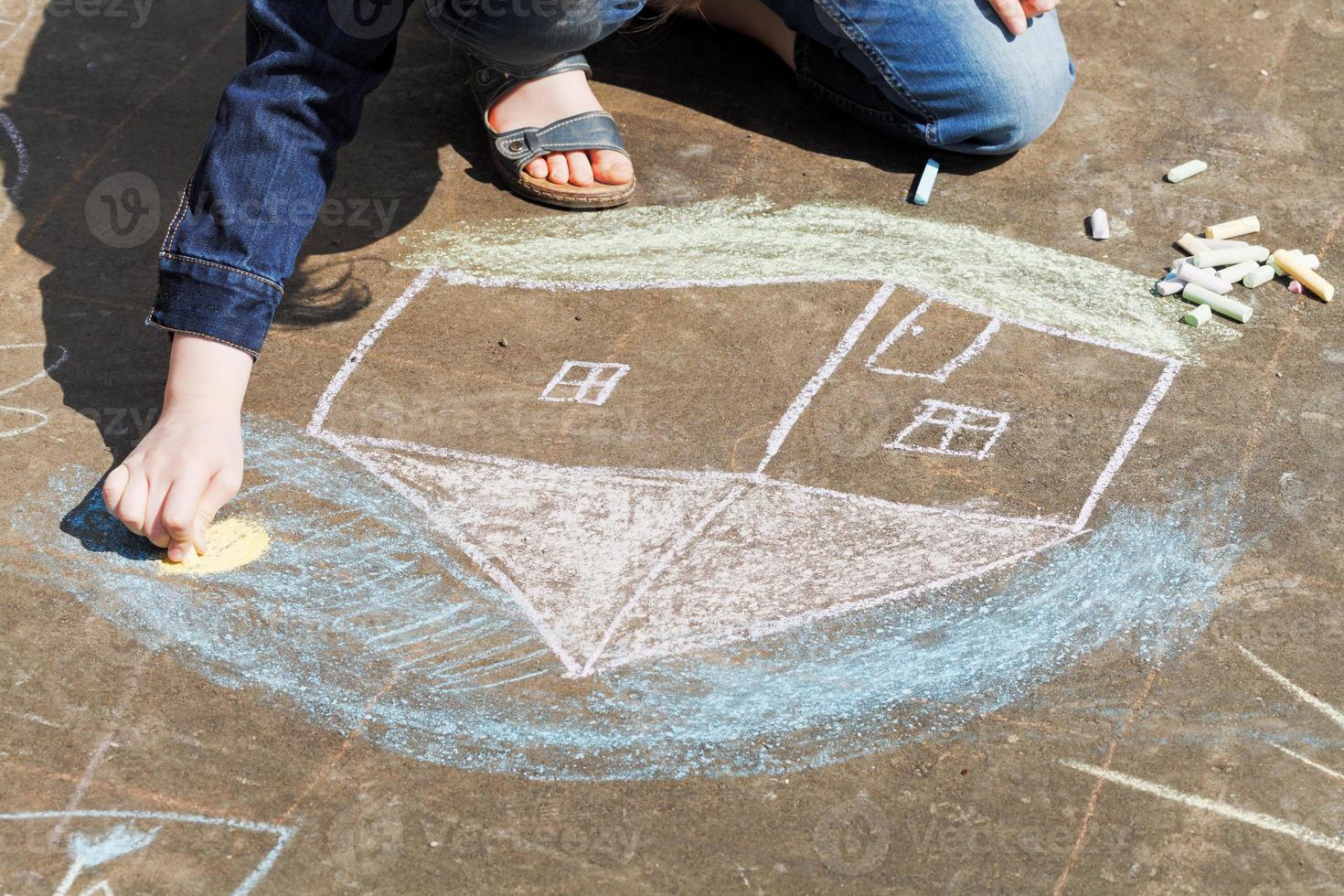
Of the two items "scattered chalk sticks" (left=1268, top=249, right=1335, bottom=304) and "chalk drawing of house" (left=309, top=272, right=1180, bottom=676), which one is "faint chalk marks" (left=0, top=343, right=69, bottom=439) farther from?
"scattered chalk sticks" (left=1268, top=249, right=1335, bottom=304)

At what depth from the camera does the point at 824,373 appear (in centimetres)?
256

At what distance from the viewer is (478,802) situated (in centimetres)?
185

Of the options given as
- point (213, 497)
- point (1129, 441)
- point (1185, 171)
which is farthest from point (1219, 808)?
point (1185, 171)

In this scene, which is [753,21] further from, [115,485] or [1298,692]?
[1298,692]

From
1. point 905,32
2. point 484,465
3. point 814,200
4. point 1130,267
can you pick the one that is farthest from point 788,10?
point 484,465

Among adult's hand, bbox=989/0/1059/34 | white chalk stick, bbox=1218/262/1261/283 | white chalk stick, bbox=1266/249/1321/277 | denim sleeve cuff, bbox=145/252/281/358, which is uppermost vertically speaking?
denim sleeve cuff, bbox=145/252/281/358

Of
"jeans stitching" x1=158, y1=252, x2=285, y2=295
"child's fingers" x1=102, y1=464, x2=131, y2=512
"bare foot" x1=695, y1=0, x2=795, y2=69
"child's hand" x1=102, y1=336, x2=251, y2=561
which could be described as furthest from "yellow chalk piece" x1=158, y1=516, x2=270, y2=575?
"bare foot" x1=695, y1=0, x2=795, y2=69

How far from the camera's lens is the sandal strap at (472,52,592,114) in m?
3.04

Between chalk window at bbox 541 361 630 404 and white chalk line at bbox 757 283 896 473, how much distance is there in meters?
0.32

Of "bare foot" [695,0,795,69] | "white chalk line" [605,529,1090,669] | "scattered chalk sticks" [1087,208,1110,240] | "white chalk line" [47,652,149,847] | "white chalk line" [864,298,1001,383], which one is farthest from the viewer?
"bare foot" [695,0,795,69]

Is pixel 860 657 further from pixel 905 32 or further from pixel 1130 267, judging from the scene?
pixel 905 32

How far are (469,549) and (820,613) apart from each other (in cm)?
59

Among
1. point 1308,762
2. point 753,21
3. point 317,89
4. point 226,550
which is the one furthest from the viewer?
point 753,21

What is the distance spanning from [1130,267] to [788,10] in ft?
3.37
